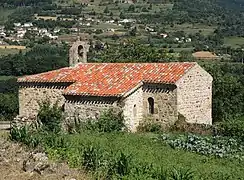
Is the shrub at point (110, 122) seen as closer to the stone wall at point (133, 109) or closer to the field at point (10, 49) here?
the stone wall at point (133, 109)

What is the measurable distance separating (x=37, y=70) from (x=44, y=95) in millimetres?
39191

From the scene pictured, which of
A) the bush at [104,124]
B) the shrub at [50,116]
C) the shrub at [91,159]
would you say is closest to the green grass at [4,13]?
the shrub at [50,116]

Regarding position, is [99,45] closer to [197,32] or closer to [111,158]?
[197,32]

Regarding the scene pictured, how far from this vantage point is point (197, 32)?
125 meters

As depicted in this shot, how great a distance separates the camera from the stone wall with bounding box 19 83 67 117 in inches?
Answer: 1276

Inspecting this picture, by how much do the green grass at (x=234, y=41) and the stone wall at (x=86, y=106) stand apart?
260 feet

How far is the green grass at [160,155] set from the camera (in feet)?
58.1

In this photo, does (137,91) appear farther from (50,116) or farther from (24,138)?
(24,138)

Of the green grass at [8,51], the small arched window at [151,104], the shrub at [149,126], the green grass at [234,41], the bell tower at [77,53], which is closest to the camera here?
the shrub at [149,126]

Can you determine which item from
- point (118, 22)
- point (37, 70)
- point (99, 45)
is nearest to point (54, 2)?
point (118, 22)

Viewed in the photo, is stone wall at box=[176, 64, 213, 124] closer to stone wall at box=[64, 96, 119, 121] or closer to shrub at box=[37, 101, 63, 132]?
stone wall at box=[64, 96, 119, 121]

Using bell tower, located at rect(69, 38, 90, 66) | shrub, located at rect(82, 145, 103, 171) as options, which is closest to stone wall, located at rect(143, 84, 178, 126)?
bell tower, located at rect(69, 38, 90, 66)

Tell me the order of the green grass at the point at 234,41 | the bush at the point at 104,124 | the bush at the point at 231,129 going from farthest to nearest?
the green grass at the point at 234,41, the bush at the point at 104,124, the bush at the point at 231,129

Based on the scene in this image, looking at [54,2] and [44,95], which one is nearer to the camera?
[44,95]
